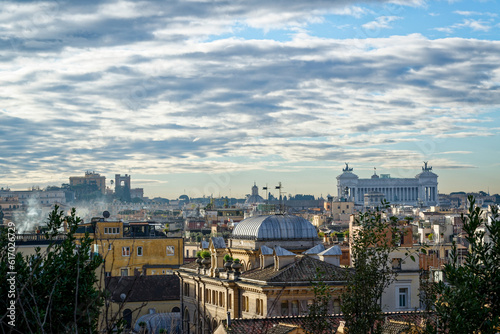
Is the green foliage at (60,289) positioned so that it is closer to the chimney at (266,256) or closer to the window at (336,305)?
the window at (336,305)

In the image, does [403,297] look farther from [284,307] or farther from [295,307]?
[284,307]

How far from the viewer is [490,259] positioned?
1547cm

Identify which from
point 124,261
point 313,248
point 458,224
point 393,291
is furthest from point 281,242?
point 458,224

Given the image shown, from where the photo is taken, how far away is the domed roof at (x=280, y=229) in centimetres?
4244

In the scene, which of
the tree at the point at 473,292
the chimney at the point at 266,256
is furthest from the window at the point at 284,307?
the tree at the point at 473,292

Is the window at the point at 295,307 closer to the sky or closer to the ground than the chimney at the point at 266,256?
closer to the ground

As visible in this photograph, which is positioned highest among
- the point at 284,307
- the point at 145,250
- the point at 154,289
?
the point at 145,250

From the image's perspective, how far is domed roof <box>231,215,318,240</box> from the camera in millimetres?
42438

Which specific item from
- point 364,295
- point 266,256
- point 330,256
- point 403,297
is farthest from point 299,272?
point 364,295

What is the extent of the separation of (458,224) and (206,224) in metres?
45.1

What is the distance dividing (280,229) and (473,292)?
27.8 m

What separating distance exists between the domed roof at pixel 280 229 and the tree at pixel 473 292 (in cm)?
2678

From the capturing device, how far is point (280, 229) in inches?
1676

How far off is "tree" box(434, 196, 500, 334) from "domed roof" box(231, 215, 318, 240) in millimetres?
26775
